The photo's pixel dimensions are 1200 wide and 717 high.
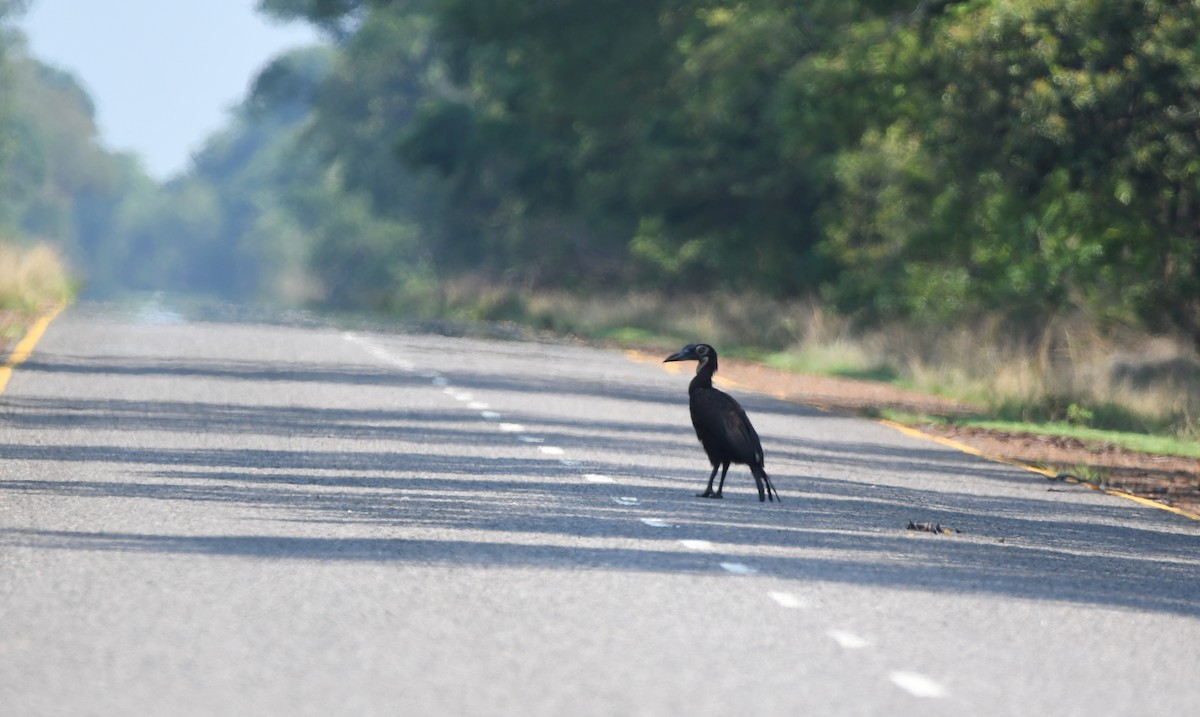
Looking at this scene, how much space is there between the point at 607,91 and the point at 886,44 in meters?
16.0

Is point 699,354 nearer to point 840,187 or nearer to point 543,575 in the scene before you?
point 543,575

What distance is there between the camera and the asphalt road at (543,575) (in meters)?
8.37

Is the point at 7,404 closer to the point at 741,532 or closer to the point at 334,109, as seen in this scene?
the point at 741,532

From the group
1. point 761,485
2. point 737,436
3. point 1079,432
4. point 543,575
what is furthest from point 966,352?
point 543,575

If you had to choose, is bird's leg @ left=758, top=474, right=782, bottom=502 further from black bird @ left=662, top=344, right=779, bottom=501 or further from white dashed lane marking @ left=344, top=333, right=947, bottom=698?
white dashed lane marking @ left=344, top=333, right=947, bottom=698

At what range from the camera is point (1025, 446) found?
22828 millimetres

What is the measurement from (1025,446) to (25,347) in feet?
45.6

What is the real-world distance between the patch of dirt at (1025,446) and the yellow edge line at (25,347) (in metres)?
8.91

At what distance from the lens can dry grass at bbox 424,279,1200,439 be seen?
89.7ft

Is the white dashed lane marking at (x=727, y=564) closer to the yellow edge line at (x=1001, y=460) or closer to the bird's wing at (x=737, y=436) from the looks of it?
the bird's wing at (x=737, y=436)

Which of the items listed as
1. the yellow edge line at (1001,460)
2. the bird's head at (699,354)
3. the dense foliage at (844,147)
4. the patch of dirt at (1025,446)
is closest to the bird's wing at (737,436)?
the bird's head at (699,354)

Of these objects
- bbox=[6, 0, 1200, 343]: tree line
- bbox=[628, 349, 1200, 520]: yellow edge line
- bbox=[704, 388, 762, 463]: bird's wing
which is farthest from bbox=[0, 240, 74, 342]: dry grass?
bbox=[704, 388, 762, 463]: bird's wing

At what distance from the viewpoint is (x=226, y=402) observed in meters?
22.8

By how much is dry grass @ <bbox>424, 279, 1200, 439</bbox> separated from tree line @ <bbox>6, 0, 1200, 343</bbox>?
526 millimetres
